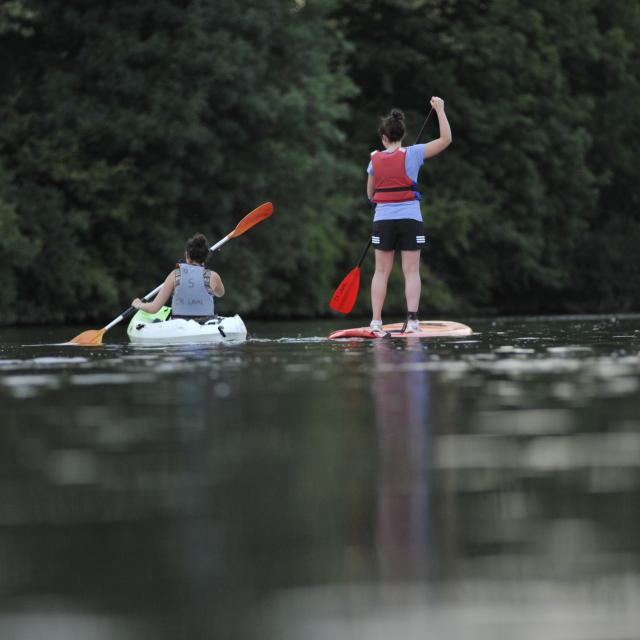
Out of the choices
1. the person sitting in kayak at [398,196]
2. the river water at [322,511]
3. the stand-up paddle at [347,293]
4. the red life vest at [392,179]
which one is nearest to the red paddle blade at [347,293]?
the stand-up paddle at [347,293]

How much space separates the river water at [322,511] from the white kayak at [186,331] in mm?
7411

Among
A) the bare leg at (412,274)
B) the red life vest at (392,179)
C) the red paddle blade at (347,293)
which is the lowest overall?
the red paddle blade at (347,293)

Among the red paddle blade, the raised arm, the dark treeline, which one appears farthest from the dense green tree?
the raised arm

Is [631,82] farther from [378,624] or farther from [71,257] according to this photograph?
[378,624]

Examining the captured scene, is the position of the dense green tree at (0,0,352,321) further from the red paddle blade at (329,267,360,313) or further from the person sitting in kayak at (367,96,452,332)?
the person sitting in kayak at (367,96,452,332)

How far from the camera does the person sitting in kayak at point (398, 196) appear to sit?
1706 cm

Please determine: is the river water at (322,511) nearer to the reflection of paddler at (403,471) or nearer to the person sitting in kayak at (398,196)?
the reflection of paddler at (403,471)

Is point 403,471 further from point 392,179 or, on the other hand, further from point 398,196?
point 398,196

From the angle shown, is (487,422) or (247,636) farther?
(487,422)

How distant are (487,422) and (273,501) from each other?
2.62m

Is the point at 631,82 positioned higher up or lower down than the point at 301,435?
higher up

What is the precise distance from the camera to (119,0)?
3775 centimetres

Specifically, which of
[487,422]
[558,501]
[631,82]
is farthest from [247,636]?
[631,82]

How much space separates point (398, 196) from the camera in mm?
17266
